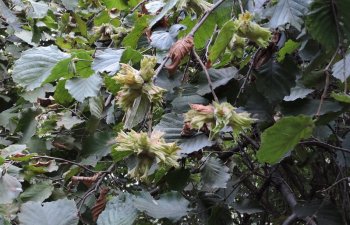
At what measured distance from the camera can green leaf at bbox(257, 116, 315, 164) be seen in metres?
0.70

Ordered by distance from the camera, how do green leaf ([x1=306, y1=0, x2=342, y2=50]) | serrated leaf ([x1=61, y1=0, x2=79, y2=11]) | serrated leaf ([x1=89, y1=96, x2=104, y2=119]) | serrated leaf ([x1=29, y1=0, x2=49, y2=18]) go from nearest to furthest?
green leaf ([x1=306, y1=0, x2=342, y2=50]) → serrated leaf ([x1=89, y1=96, x2=104, y2=119]) → serrated leaf ([x1=29, y1=0, x2=49, y2=18]) → serrated leaf ([x1=61, y1=0, x2=79, y2=11])

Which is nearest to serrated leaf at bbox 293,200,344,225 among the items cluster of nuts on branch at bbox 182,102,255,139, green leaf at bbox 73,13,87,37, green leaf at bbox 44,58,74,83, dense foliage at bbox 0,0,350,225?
dense foliage at bbox 0,0,350,225

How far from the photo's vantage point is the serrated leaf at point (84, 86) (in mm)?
1099

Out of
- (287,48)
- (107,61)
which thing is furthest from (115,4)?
(287,48)

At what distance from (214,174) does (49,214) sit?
0.40 metres

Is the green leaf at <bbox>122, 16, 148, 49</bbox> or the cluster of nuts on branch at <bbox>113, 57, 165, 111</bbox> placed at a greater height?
the cluster of nuts on branch at <bbox>113, 57, 165, 111</bbox>

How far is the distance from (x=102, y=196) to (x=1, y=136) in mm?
912

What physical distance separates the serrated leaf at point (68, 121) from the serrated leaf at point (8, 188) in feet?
1.28

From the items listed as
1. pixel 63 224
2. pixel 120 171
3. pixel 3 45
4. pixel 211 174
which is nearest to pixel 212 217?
pixel 211 174

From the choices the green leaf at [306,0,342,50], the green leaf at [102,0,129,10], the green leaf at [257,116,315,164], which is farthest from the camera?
the green leaf at [102,0,129,10]

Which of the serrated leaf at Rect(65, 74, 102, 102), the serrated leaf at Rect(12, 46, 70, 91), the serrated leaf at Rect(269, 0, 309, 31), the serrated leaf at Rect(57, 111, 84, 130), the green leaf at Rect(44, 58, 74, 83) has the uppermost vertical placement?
the serrated leaf at Rect(269, 0, 309, 31)

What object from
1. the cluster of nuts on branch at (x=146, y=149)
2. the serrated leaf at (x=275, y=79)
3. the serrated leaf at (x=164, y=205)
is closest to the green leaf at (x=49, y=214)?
the serrated leaf at (x=164, y=205)

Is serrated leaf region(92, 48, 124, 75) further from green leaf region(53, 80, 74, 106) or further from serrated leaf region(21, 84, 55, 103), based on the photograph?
serrated leaf region(21, 84, 55, 103)

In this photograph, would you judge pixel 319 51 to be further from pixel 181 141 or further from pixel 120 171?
pixel 120 171
